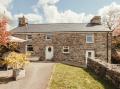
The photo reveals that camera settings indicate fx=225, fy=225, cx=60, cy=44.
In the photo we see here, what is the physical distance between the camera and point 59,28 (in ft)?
122

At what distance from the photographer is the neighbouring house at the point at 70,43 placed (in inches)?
1395

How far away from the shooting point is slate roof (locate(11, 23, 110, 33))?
35.9 m

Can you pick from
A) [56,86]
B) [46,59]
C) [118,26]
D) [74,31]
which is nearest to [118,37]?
[118,26]

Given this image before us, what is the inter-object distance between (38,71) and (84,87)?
6181 millimetres

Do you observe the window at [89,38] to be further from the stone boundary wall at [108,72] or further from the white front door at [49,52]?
the stone boundary wall at [108,72]

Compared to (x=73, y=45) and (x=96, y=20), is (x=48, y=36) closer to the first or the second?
(x=73, y=45)

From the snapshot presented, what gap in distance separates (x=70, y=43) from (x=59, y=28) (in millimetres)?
3342

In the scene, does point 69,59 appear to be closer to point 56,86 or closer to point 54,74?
point 54,74

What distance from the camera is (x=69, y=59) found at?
117ft

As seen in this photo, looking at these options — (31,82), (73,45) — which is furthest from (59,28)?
(31,82)

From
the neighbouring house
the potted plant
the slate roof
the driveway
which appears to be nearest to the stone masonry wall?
the neighbouring house

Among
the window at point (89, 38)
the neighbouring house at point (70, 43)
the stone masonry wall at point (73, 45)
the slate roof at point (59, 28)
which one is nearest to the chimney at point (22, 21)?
the slate roof at point (59, 28)

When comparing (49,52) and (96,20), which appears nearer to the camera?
(49,52)

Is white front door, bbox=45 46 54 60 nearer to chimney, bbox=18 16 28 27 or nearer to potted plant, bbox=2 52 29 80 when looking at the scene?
chimney, bbox=18 16 28 27
